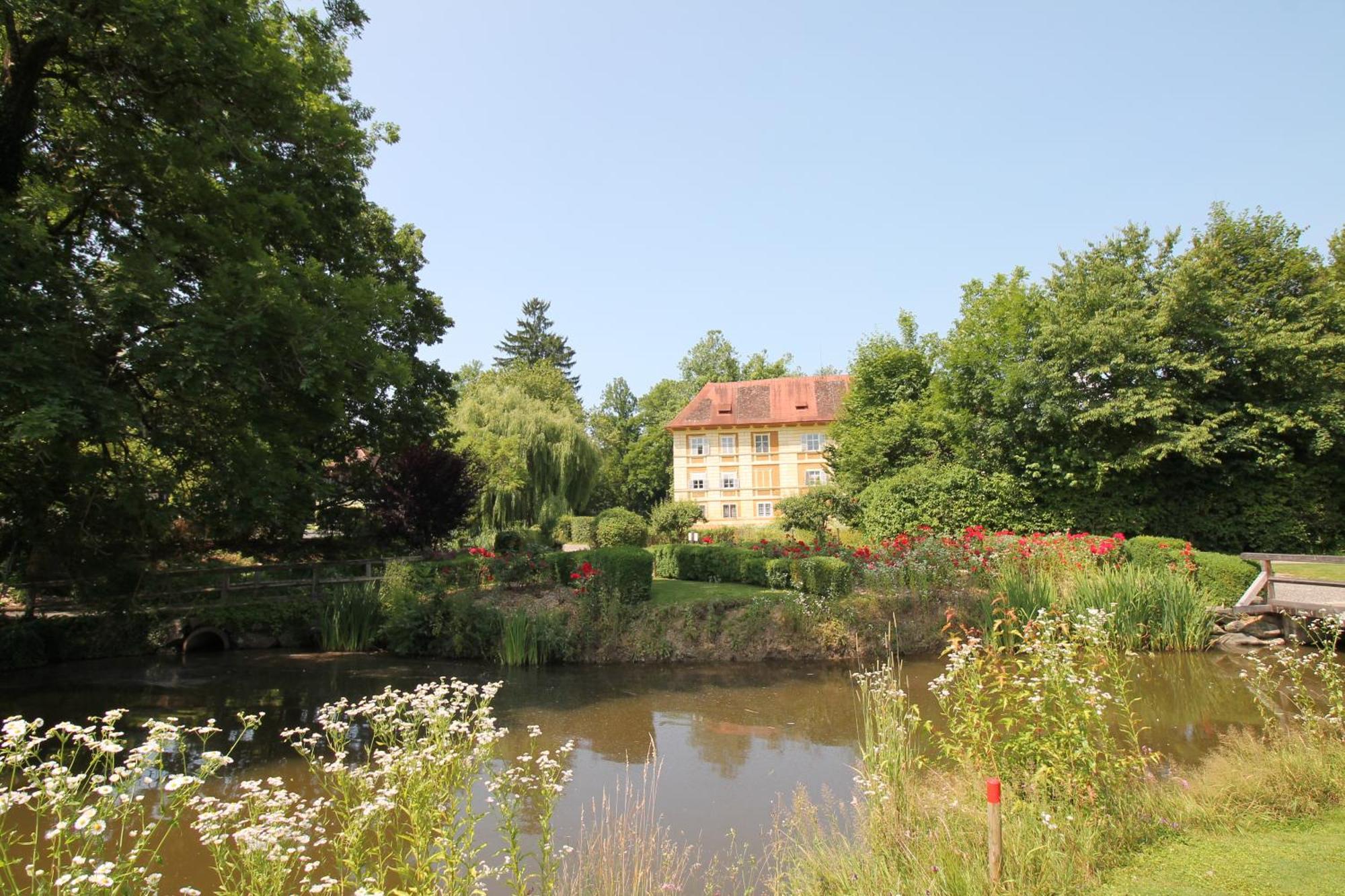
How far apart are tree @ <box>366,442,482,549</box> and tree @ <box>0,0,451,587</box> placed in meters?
6.31

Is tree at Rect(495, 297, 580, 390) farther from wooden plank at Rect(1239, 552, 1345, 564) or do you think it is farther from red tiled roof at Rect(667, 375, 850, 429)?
wooden plank at Rect(1239, 552, 1345, 564)

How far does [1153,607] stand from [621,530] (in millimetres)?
14342

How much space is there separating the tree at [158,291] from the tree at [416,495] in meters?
6.31

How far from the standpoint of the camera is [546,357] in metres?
63.6

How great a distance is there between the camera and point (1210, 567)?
12062mm

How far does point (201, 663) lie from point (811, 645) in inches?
377

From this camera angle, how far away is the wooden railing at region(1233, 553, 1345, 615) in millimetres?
10367

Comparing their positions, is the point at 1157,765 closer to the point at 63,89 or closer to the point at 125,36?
the point at 125,36

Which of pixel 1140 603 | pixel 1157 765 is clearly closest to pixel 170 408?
pixel 1157 765

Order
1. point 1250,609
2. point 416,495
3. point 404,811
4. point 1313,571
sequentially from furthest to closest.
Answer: point 416,495 → point 1313,571 → point 1250,609 → point 404,811

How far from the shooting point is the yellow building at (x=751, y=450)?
128 ft

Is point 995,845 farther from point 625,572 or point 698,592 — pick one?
point 698,592

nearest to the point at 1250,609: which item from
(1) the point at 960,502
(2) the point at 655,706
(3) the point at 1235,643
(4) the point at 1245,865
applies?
(3) the point at 1235,643

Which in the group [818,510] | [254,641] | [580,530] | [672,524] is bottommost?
[254,641]
